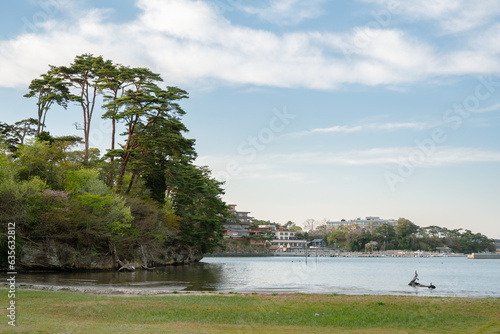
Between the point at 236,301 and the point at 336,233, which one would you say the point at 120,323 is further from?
the point at 336,233

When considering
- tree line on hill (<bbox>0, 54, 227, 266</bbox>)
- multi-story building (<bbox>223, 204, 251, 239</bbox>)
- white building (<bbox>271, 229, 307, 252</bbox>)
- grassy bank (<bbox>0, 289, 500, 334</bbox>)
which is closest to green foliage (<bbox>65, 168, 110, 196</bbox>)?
tree line on hill (<bbox>0, 54, 227, 266</bbox>)

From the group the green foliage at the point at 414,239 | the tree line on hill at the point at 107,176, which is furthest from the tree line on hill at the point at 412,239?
the tree line on hill at the point at 107,176

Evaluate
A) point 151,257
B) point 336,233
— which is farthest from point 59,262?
A: point 336,233

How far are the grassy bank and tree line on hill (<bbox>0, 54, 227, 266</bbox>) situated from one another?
64.0ft

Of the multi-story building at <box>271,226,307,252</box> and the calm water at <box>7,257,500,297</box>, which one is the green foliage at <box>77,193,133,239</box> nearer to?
the calm water at <box>7,257,500,297</box>

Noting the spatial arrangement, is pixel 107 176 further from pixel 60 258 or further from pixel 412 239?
pixel 412 239

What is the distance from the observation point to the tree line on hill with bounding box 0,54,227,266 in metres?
39.2

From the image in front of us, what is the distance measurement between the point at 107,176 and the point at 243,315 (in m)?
40.6

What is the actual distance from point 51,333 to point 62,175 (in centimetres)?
3692

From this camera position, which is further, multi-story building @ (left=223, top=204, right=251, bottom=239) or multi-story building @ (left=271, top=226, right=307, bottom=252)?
multi-story building @ (left=271, top=226, right=307, bottom=252)

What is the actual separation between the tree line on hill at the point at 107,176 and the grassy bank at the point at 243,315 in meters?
19.5

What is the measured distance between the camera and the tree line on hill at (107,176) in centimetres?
Result: 3916

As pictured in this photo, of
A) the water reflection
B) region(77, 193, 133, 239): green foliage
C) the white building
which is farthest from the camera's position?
the white building

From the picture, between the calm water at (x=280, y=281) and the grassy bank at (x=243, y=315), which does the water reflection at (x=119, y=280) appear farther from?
the grassy bank at (x=243, y=315)
